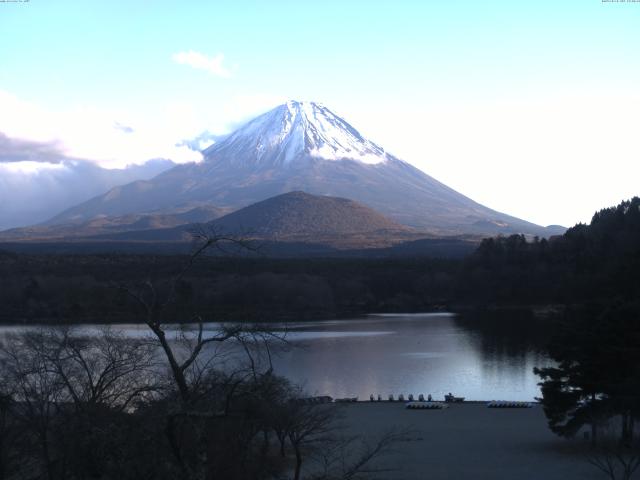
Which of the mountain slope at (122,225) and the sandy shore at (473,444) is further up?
the mountain slope at (122,225)

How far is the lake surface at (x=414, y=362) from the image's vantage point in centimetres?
1673

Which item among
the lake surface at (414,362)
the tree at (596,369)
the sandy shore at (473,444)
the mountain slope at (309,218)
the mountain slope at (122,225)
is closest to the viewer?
the sandy shore at (473,444)

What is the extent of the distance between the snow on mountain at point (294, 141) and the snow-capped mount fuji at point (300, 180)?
0.13 meters

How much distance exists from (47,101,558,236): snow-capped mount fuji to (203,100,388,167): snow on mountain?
127 mm

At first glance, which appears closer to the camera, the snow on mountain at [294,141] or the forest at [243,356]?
the forest at [243,356]

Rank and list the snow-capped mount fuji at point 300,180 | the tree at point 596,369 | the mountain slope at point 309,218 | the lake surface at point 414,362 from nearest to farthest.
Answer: the tree at point 596,369, the lake surface at point 414,362, the mountain slope at point 309,218, the snow-capped mount fuji at point 300,180

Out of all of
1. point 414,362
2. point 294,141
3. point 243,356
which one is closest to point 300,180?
point 294,141

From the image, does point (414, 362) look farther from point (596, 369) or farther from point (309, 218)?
point (309, 218)

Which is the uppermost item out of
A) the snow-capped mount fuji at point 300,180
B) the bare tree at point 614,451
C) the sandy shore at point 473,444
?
the snow-capped mount fuji at point 300,180

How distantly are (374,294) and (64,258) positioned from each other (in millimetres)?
18023

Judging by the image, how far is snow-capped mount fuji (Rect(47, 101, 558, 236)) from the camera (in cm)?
9896

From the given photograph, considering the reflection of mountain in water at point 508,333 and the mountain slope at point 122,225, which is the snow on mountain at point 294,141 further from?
the reflection of mountain in water at point 508,333

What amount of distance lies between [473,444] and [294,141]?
104m

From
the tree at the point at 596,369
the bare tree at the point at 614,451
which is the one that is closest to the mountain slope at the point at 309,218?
the tree at the point at 596,369
